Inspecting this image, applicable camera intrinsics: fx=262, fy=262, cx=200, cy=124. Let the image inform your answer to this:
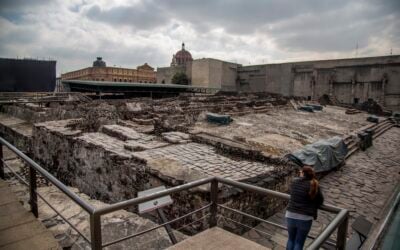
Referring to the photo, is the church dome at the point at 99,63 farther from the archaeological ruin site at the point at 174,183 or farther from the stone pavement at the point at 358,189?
the stone pavement at the point at 358,189

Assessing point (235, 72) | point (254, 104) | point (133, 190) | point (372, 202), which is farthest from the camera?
point (235, 72)

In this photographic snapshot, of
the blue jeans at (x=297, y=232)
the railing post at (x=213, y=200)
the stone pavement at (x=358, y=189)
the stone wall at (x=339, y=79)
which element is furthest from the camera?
the stone wall at (x=339, y=79)

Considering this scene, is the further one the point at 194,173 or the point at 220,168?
the point at 220,168

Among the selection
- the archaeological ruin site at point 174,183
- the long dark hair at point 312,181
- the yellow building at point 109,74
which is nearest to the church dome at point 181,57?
the yellow building at point 109,74

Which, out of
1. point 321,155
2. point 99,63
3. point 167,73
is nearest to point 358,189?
point 321,155

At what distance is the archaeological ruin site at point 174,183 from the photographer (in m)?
3.14

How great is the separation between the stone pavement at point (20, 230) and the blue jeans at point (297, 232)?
10.1 ft

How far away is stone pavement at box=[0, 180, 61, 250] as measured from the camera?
2.85 m

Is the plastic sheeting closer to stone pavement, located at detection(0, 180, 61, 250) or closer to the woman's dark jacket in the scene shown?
the woman's dark jacket

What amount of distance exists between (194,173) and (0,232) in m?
3.40

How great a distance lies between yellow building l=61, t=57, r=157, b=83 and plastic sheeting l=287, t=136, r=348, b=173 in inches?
1957

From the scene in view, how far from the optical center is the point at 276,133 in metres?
13.8

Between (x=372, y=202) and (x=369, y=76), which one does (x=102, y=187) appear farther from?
(x=369, y=76)

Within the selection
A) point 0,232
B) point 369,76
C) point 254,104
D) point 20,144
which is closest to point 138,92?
point 254,104
